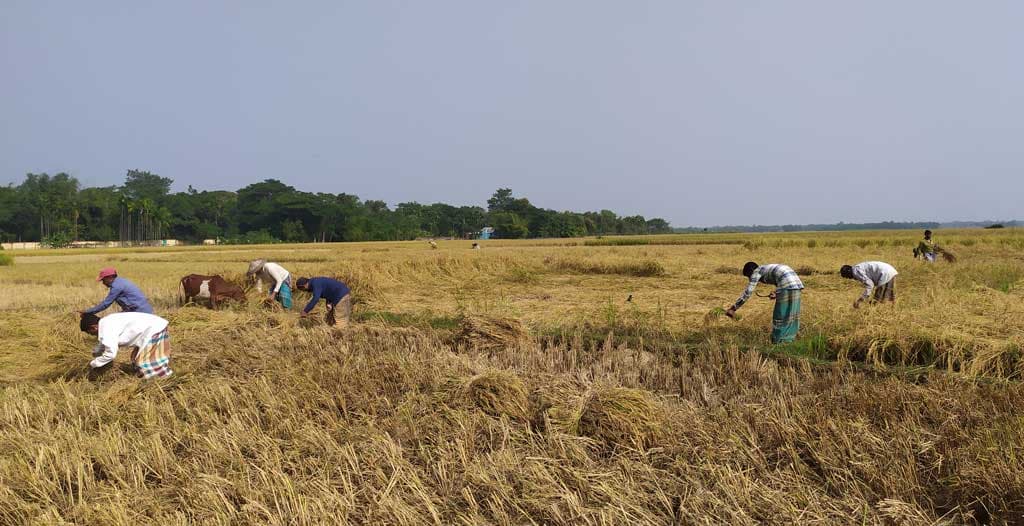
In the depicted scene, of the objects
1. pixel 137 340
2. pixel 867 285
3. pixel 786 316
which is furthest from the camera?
pixel 867 285

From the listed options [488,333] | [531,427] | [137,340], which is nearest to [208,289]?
[137,340]

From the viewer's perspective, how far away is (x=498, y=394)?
171 inches

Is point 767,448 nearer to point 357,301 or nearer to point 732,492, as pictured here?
point 732,492

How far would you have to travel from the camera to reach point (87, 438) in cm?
386

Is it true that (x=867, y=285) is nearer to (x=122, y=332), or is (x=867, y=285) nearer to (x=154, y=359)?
(x=154, y=359)

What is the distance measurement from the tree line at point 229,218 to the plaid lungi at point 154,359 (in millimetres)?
70262

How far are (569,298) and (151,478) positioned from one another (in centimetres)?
953

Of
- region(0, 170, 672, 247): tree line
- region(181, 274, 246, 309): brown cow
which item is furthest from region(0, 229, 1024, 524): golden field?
region(0, 170, 672, 247): tree line

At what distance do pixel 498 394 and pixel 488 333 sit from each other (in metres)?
2.02

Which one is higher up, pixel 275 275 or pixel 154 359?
pixel 275 275

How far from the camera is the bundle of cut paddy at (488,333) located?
6227 mm

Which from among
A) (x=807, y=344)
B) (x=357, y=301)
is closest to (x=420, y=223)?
(x=357, y=301)

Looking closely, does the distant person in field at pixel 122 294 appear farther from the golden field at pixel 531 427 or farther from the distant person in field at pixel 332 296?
the distant person in field at pixel 332 296

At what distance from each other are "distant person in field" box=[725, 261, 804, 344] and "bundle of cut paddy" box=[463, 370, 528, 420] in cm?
324
